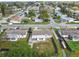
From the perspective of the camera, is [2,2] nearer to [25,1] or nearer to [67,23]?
[25,1]

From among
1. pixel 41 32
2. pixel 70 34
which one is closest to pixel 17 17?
pixel 41 32

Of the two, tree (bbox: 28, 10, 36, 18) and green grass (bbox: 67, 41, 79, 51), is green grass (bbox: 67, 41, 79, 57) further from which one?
tree (bbox: 28, 10, 36, 18)

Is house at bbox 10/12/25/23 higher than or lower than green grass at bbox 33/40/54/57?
higher

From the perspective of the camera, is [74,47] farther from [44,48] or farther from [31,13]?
[31,13]

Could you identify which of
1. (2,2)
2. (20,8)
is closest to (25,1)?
(20,8)

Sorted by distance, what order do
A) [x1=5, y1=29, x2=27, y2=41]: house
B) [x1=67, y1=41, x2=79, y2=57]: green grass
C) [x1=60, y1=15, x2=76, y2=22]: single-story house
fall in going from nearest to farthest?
[x1=67, y1=41, x2=79, y2=57]: green grass → [x1=5, y1=29, x2=27, y2=41]: house → [x1=60, y1=15, x2=76, y2=22]: single-story house

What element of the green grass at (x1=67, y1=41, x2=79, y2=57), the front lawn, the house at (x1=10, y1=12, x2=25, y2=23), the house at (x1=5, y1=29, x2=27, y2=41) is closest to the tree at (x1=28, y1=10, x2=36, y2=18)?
the house at (x1=10, y1=12, x2=25, y2=23)
